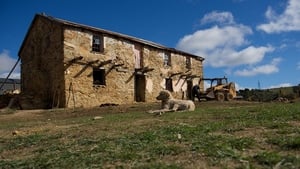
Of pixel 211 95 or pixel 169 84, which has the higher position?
pixel 169 84

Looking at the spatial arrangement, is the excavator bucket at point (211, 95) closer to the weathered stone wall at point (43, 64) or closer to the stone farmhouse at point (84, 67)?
the stone farmhouse at point (84, 67)

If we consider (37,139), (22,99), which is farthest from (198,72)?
(37,139)

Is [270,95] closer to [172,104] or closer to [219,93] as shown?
[219,93]

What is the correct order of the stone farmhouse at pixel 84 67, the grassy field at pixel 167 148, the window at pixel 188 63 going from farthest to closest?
the window at pixel 188 63, the stone farmhouse at pixel 84 67, the grassy field at pixel 167 148

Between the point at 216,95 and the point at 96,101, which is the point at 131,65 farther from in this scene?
the point at 216,95

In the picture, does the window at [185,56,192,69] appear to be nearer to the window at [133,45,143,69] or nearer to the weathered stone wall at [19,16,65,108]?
the window at [133,45,143,69]

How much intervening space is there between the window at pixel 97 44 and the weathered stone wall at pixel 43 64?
282 cm

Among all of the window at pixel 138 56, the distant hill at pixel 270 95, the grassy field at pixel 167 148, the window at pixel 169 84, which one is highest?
the window at pixel 138 56

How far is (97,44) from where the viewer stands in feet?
93.3

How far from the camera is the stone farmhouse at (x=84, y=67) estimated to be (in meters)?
26.0

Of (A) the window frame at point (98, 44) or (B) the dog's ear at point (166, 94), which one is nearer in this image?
(B) the dog's ear at point (166, 94)

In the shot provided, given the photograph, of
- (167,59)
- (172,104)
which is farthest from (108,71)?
(172,104)

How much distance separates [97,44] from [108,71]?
2.19 m

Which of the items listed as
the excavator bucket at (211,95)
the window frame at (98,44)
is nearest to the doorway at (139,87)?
the window frame at (98,44)
